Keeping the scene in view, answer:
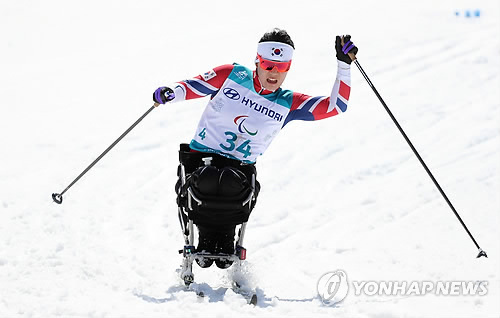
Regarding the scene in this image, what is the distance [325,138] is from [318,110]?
428cm

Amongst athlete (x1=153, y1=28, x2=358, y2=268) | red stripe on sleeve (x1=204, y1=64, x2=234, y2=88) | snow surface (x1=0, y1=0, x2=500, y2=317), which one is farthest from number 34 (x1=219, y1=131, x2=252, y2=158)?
snow surface (x1=0, y1=0, x2=500, y2=317)

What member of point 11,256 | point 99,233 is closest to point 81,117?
point 99,233

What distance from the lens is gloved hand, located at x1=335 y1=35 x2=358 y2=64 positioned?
536 centimetres

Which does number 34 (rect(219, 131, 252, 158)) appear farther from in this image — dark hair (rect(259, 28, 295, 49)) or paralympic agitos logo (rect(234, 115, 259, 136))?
dark hair (rect(259, 28, 295, 49))

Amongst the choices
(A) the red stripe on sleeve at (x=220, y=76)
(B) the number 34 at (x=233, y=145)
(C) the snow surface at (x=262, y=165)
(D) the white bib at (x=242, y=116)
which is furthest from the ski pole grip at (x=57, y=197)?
(A) the red stripe on sleeve at (x=220, y=76)

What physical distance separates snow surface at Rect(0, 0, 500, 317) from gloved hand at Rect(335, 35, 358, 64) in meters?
1.74

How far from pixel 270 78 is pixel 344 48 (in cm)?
60

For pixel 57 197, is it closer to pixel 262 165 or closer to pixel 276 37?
pixel 276 37

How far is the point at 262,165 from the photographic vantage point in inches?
350

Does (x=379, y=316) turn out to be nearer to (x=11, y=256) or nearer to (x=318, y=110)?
(x=318, y=110)

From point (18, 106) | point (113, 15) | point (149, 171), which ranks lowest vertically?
point (149, 171)

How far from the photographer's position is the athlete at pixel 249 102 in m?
5.43

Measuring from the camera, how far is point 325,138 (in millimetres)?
9836

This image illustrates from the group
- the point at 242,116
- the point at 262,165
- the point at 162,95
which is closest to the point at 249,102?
the point at 242,116
